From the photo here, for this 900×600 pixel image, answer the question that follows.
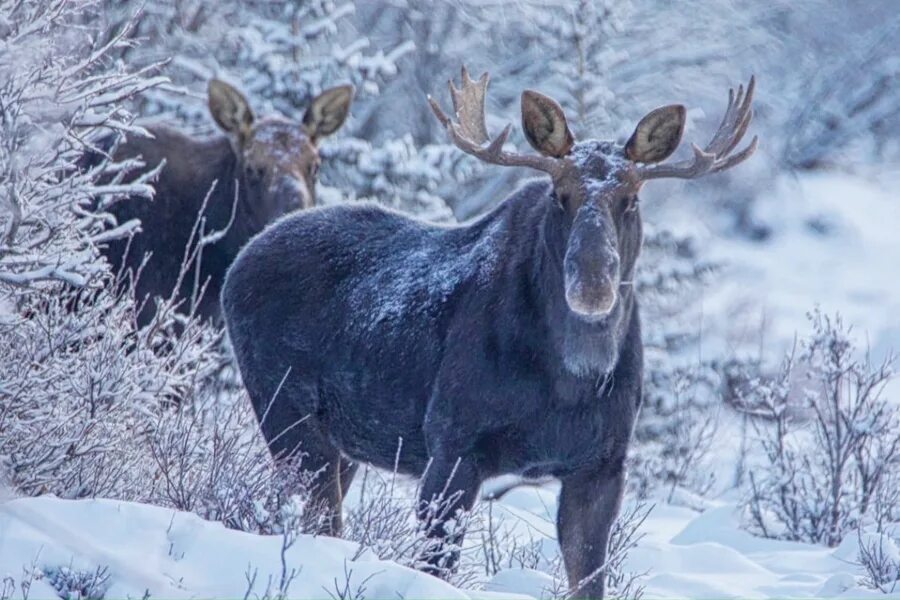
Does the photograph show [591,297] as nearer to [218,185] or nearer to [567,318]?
[567,318]

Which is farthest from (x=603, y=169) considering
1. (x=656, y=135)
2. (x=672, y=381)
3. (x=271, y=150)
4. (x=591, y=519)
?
(x=672, y=381)

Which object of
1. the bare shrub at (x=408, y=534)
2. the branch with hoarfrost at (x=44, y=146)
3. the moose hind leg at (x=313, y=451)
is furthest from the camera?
the moose hind leg at (x=313, y=451)

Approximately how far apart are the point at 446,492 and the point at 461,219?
425 inches

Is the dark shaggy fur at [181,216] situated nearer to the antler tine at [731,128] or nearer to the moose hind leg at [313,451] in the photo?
the moose hind leg at [313,451]

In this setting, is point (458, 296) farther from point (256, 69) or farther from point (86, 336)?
point (256, 69)

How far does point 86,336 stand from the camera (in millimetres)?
7512

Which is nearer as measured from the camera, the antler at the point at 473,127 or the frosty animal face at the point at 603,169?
the frosty animal face at the point at 603,169

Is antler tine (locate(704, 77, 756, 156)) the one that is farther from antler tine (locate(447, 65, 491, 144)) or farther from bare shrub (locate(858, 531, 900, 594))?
bare shrub (locate(858, 531, 900, 594))

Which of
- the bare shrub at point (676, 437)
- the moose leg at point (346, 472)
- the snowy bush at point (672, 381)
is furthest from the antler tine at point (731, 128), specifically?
the snowy bush at point (672, 381)

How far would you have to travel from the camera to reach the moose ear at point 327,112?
11344 mm

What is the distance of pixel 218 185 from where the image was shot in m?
11.1

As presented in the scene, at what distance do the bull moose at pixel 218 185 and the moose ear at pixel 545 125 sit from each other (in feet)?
11.2

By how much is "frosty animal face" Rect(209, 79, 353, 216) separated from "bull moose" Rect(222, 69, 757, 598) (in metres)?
2.84

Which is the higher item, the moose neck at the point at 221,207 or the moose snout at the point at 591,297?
the moose snout at the point at 591,297
